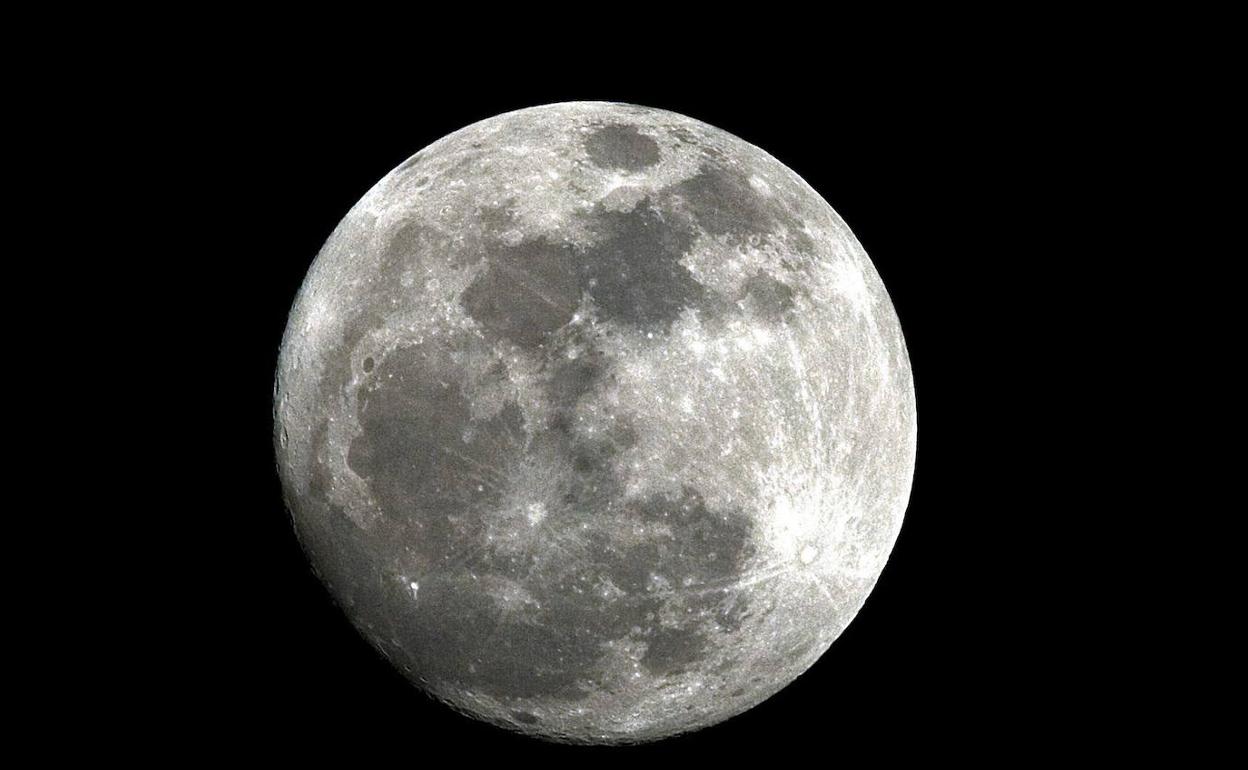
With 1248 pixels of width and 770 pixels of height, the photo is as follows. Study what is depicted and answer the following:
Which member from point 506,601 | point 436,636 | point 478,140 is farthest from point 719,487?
point 478,140

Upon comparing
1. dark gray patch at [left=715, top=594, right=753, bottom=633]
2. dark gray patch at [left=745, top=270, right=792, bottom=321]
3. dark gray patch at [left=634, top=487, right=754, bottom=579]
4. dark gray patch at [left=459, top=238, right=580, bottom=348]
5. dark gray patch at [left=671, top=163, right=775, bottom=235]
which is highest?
dark gray patch at [left=671, top=163, right=775, bottom=235]

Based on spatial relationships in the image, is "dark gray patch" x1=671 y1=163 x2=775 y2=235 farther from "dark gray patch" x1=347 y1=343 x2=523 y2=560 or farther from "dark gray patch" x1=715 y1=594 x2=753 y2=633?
"dark gray patch" x1=715 y1=594 x2=753 y2=633

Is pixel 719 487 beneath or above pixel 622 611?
above

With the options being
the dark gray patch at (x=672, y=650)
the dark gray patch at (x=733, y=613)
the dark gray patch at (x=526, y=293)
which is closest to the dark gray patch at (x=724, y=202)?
the dark gray patch at (x=526, y=293)

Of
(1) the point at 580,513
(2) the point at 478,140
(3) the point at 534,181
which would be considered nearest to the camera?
(1) the point at 580,513

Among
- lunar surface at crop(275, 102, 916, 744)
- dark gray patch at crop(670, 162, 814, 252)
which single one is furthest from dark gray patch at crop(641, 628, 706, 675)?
dark gray patch at crop(670, 162, 814, 252)

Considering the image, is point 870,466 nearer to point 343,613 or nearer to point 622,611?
point 622,611
